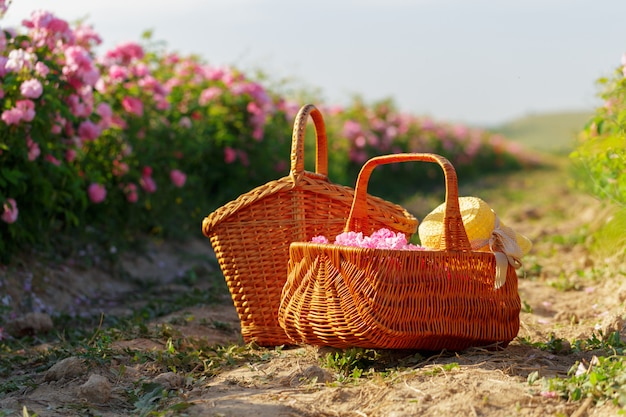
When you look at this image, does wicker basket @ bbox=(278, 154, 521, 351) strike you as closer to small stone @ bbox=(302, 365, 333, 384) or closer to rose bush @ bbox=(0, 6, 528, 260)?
small stone @ bbox=(302, 365, 333, 384)

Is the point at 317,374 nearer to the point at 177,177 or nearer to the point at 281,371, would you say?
the point at 281,371

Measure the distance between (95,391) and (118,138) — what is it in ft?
11.3

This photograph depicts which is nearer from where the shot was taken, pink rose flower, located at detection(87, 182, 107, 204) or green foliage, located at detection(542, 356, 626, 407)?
green foliage, located at detection(542, 356, 626, 407)

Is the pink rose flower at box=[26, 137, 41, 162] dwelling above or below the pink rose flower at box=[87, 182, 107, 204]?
above

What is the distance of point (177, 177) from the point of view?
645 cm

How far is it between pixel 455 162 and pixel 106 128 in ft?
36.5

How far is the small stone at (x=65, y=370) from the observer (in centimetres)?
316

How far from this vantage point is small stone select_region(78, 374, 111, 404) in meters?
2.87

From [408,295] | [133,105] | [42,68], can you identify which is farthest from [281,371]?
[133,105]

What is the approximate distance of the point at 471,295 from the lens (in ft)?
9.96

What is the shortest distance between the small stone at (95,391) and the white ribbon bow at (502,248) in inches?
58.2

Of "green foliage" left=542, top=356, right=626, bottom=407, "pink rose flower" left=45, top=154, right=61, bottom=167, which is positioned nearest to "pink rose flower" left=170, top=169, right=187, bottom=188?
"pink rose flower" left=45, top=154, right=61, bottom=167

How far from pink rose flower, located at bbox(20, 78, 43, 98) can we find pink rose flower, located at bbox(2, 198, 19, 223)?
2.02 feet

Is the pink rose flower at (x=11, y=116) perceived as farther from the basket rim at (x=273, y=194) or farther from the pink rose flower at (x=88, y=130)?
the basket rim at (x=273, y=194)
